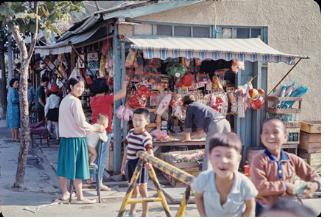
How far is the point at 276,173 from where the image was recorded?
315cm

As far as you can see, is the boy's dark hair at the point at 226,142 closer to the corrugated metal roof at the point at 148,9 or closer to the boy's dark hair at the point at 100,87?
the corrugated metal roof at the point at 148,9

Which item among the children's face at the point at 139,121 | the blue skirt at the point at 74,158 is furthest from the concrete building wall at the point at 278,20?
the children's face at the point at 139,121

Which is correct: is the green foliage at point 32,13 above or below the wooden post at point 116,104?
above

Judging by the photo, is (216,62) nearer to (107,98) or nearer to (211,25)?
(211,25)

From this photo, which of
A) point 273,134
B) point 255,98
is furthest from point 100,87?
point 273,134

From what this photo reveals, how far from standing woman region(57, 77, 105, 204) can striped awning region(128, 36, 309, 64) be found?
93 centimetres

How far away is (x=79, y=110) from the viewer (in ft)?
17.4

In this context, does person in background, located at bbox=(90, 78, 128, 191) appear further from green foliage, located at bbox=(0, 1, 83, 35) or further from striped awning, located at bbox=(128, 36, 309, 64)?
green foliage, located at bbox=(0, 1, 83, 35)

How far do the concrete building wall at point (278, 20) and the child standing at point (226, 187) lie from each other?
13.2ft

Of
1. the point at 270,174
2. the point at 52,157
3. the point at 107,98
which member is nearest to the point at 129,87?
the point at 107,98

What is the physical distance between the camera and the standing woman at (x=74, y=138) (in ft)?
17.4

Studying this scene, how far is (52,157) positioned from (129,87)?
7.04 feet

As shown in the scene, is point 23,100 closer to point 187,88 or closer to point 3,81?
point 187,88

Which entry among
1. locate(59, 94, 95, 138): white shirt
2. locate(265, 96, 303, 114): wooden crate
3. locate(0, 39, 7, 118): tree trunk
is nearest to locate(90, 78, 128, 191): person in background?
locate(59, 94, 95, 138): white shirt
